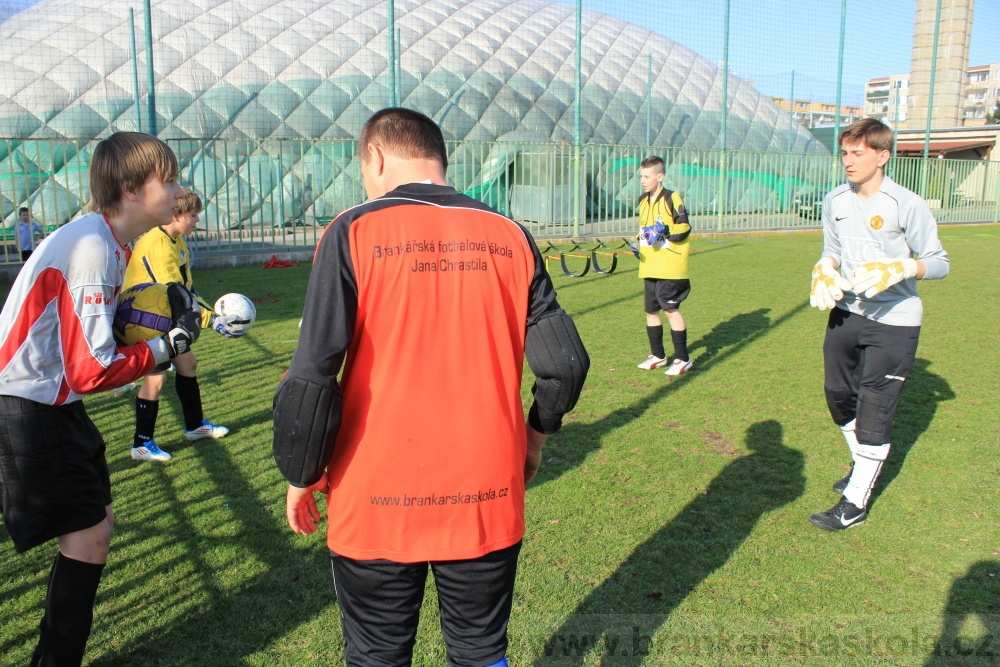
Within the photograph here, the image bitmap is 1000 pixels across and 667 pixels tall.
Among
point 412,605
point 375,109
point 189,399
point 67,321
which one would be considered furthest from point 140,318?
point 375,109

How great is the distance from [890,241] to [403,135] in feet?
9.86

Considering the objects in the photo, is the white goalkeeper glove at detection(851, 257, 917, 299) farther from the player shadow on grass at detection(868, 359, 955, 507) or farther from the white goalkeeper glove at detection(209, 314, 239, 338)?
the white goalkeeper glove at detection(209, 314, 239, 338)

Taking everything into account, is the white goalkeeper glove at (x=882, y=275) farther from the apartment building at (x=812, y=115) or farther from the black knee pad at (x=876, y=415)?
the apartment building at (x=812, y=115)

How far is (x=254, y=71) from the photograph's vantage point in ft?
81.4

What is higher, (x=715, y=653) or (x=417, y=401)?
(x=417, y=401)

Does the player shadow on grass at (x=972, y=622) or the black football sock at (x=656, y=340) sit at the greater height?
the black football sock at (x=656, y=340)

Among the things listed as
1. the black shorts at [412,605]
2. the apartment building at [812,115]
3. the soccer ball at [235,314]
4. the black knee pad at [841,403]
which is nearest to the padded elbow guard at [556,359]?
the black shorts at [412,605]

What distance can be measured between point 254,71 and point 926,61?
31488 millimetres

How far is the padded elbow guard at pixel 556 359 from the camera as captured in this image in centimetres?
198

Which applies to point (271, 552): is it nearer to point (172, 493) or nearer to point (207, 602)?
point (207, 602)

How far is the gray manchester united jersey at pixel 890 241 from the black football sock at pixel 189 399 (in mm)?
4031

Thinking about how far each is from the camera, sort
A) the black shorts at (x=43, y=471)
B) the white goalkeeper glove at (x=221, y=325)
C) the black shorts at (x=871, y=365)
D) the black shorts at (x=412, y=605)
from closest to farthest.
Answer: the black shorts at (x=412, y=605), the black shorts at (x=43, y=471), the white goalkeeper glove at (x=221, y=325), the black shorts at (x=871, y=365)

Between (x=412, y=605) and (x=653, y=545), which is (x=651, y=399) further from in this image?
(x=412, y=605)

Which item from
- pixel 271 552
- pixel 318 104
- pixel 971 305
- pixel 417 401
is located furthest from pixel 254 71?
pixel 417 401
